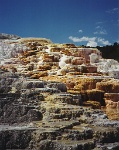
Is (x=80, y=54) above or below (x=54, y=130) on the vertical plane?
above

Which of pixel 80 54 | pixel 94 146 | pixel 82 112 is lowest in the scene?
pixel 94 146

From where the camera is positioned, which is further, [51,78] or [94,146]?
[51,78]

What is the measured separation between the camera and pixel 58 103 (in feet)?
30.0

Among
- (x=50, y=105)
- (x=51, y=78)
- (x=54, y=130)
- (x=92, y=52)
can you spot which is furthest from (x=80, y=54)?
(x=54, y=130)

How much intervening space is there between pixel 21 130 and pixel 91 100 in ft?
13.0

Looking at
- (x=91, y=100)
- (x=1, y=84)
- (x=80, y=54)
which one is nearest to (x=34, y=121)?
(x=1, y=84)

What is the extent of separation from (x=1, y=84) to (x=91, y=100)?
237 centimetres

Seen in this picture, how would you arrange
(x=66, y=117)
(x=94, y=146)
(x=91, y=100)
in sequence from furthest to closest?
(x=91, y=100)
(x=66, y=117)
(x=94, y=146)

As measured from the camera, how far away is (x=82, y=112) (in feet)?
28.9

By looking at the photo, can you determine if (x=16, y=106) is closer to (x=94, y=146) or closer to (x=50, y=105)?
(x=50, y=105)

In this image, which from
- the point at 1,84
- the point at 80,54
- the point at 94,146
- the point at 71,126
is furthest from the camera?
the point at 80,54

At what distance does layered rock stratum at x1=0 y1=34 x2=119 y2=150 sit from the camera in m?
7.70

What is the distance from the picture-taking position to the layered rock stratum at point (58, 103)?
303 inches

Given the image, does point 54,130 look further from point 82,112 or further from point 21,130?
point 82,112
